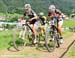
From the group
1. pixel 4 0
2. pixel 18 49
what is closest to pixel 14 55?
pixel 18 49

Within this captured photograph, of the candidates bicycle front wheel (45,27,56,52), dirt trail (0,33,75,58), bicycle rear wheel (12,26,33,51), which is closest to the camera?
dirt trail (0,33,75,58)

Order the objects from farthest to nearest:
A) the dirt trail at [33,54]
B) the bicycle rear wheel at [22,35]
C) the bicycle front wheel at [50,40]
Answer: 1. the bicycle rear wheel at [22,35]
2. the bicycle front wheel at [50,40]
3. the dirt trail at [33,54]

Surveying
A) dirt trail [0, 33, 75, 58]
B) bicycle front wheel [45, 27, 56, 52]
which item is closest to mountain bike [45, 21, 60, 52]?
bicycle front wheel [45, 27, 56, 52]

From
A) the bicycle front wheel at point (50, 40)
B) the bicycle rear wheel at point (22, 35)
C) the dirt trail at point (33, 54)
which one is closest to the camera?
the dirt trail at point (33, 54)

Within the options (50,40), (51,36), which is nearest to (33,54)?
(50,40)

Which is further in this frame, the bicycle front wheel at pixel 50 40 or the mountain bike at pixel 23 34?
the mountain bike at pixel 23 34

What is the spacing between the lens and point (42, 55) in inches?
351

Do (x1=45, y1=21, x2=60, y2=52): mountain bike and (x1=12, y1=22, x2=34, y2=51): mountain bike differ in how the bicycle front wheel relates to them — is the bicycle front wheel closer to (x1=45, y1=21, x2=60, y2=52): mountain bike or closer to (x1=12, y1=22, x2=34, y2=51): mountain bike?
(x1=45, y1=21, x2=60, y2=52): mountain bike

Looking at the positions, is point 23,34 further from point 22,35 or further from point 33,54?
point 33,54

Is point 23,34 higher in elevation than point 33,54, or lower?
higher

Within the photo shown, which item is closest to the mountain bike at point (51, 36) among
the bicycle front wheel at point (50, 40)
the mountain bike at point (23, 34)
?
the bicycle front wheel at point (50, 40)

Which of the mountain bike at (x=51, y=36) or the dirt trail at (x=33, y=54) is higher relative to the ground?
the mountain bike at (x=51, y=36)

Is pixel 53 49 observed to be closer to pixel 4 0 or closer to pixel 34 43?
pixel 34 43

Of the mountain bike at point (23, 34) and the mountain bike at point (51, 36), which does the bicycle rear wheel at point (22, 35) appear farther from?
the mountain bike at point (51, 36)
